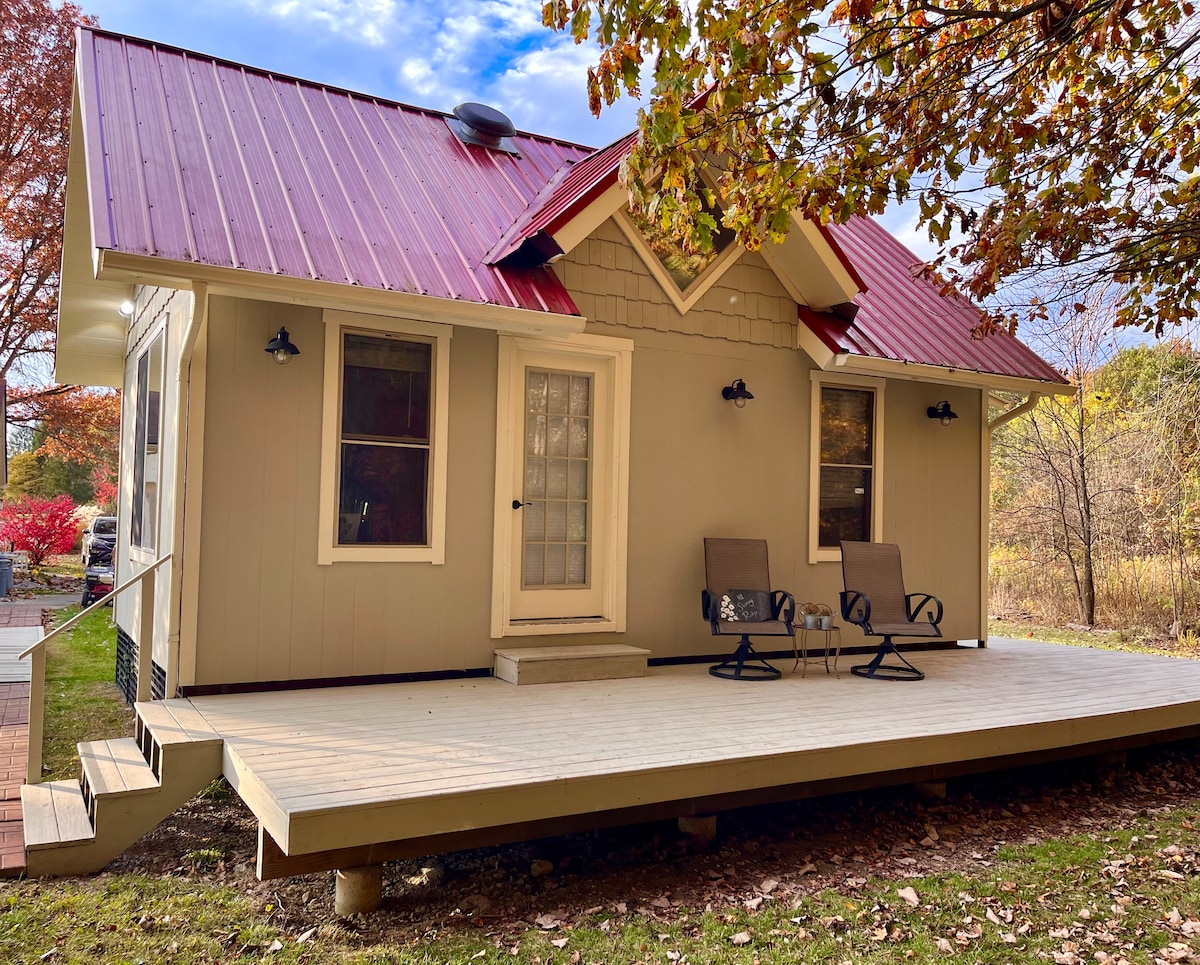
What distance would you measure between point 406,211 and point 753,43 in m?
2.82

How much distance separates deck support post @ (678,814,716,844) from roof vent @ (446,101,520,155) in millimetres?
5769

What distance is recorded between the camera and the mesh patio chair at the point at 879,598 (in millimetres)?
6676

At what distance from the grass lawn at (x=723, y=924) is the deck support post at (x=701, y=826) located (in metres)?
0.35

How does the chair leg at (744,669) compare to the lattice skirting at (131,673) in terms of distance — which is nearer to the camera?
the lattice skirting at (131,673)

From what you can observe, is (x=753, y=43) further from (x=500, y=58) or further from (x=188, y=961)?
(x=500, y=58)

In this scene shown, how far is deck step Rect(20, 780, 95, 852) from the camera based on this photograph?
400 cm

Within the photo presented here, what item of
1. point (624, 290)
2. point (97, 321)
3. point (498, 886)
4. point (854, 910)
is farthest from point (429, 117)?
point (854, 910)

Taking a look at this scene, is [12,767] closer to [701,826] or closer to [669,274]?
[701,826]

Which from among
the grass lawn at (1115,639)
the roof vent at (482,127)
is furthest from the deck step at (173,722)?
the grass lawn at (1115,639)

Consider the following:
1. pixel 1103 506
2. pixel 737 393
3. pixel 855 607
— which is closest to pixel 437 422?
pixel 737 393

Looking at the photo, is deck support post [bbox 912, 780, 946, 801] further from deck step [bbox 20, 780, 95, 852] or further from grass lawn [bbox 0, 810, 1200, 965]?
deck step [bbox 20, 780, 95, 852]

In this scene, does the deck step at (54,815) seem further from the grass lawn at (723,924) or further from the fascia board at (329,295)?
Result: the fascia board at (329,295)

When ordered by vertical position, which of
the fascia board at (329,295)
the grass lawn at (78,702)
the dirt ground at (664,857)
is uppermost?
the fascia board at (329,295)

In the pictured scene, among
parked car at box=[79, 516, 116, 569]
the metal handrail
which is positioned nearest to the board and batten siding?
the metal handrail
